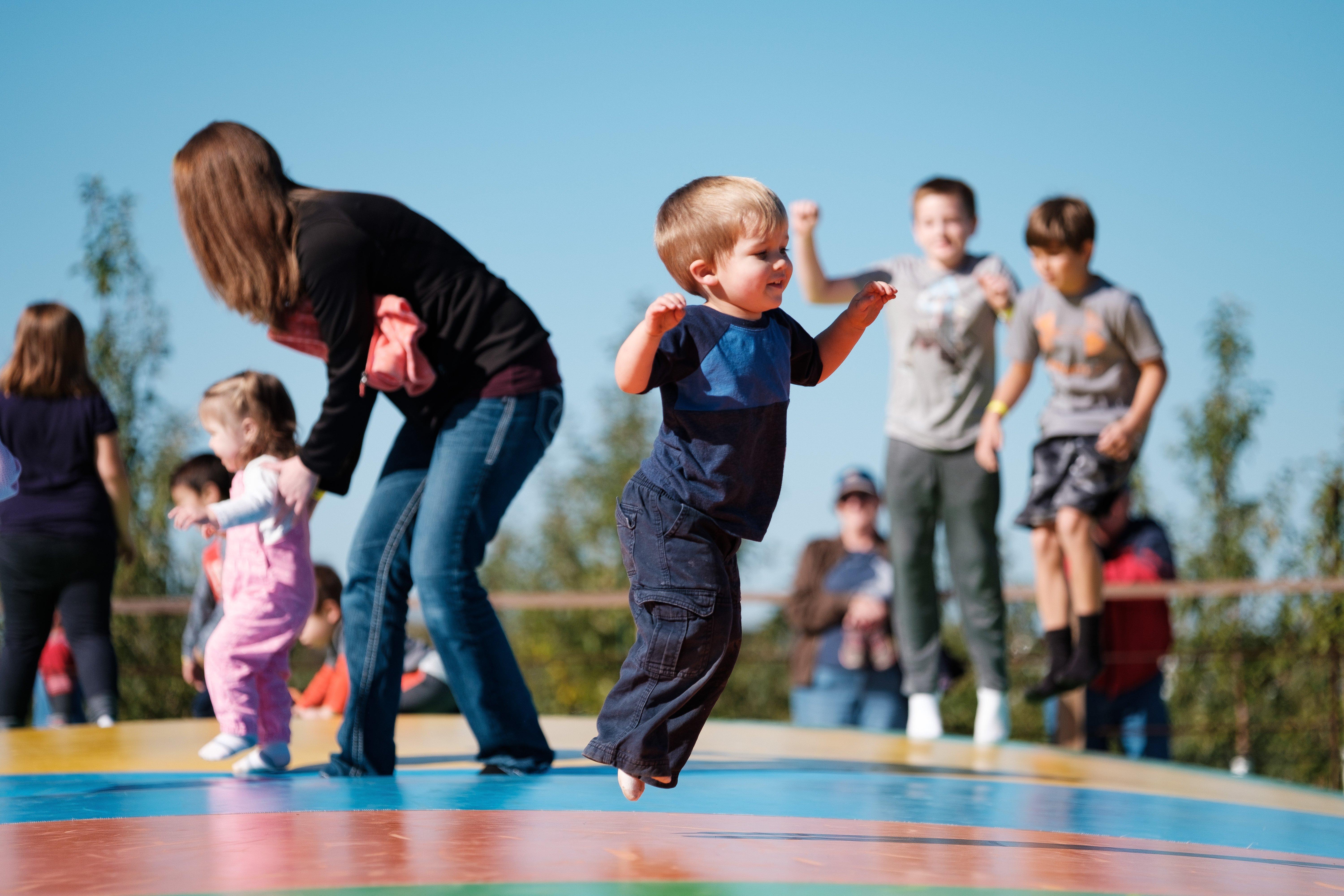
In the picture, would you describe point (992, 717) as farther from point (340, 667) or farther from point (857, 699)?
point (340, 667)

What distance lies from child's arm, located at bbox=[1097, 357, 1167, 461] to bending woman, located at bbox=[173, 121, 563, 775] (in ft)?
7.24

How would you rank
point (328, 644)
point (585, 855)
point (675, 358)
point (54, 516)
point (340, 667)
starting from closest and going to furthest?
1. point (585, 855)
2. point (675, 358)
3. point (54, 516)
4. point (340, 667)
5. point (328, 644)

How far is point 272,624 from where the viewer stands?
10.3 ft

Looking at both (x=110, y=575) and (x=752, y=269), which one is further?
(x=110, y=575)

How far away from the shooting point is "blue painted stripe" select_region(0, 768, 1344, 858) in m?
2.49

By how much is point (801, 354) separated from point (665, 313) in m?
0.45

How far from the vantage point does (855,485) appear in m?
6.36

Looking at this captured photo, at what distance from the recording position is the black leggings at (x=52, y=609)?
484 centimetres

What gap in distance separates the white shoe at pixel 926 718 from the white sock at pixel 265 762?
7.84 ft

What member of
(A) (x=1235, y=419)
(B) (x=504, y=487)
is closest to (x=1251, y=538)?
(A) (x=1235, y=419)

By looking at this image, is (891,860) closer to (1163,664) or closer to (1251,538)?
(1163,664)

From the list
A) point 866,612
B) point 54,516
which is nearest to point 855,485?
point 866,612

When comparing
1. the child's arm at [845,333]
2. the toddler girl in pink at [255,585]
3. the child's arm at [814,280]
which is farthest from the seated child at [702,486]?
the child's arm at [814,280]

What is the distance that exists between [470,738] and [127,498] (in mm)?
1876
